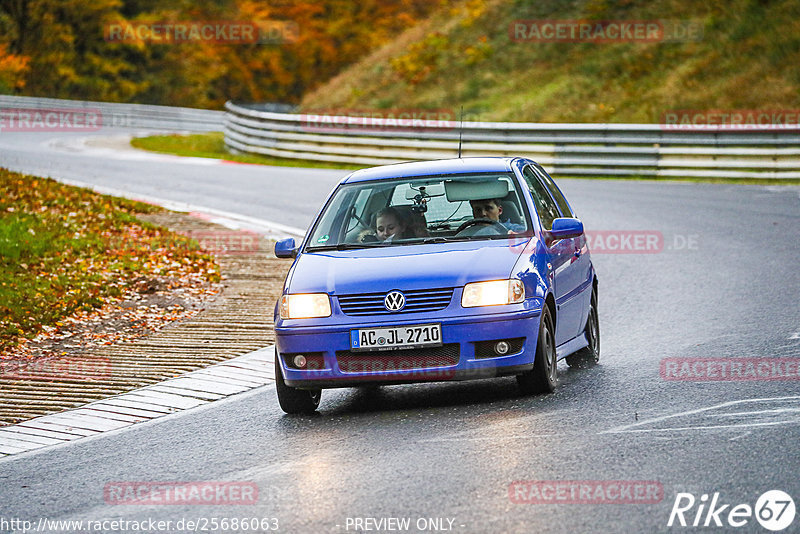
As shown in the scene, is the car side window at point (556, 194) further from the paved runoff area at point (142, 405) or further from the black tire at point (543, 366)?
the paved runoff area at point (142, 405)

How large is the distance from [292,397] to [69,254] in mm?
7755

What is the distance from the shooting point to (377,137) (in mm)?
29766

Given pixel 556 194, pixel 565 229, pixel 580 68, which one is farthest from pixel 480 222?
pixel 580 68

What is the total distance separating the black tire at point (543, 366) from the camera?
829cm

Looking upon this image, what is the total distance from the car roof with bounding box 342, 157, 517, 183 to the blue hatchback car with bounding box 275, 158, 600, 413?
0.02m

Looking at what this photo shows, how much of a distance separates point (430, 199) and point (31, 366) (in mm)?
3767

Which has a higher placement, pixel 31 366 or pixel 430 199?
pixel 430 199

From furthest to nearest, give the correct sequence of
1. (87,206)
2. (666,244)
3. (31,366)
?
1. (87,206)
2. (666,244)
3. (31,366)

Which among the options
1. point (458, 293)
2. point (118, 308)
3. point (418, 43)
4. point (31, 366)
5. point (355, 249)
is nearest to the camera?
point (458, 293)

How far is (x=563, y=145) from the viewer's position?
Answer: 1070 inches

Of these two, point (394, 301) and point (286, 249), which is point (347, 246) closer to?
point (286, 249)

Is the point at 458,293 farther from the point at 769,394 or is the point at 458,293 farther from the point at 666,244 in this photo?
the point at 666,244

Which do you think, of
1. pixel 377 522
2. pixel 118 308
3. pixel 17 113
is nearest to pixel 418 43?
pixel 17 113

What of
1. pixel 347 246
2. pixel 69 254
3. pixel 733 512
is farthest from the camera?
pixel 69 254
